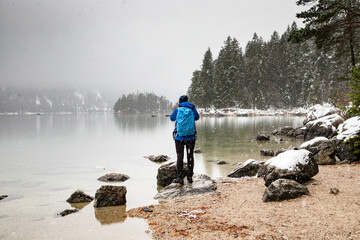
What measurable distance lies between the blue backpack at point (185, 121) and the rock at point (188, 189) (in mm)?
1685

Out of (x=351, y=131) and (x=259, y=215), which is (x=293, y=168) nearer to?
(x=259, y=215)

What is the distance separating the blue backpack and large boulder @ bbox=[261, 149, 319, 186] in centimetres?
273

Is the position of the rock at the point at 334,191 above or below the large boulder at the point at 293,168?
below

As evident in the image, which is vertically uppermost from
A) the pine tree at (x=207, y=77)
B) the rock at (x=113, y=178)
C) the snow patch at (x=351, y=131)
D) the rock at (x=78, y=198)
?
the pine tree at (x=207, y=77)

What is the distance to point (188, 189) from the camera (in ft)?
25.5

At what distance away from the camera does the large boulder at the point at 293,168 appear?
700 cm

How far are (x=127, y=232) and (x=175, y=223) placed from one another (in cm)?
102

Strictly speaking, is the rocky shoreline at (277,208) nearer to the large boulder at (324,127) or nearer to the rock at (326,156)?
the rock at (326,156)

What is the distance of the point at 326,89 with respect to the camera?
78.4 m

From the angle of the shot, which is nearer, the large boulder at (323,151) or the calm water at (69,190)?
the calm water at (69,190)

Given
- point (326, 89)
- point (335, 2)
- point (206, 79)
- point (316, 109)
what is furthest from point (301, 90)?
point (335, 2)

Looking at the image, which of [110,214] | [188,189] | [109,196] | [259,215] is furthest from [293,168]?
[109,196]

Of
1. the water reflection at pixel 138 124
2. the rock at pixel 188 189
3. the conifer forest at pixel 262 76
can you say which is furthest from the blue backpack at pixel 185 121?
the conifer forest at pixel 262 76

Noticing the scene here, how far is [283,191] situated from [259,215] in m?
1.20
